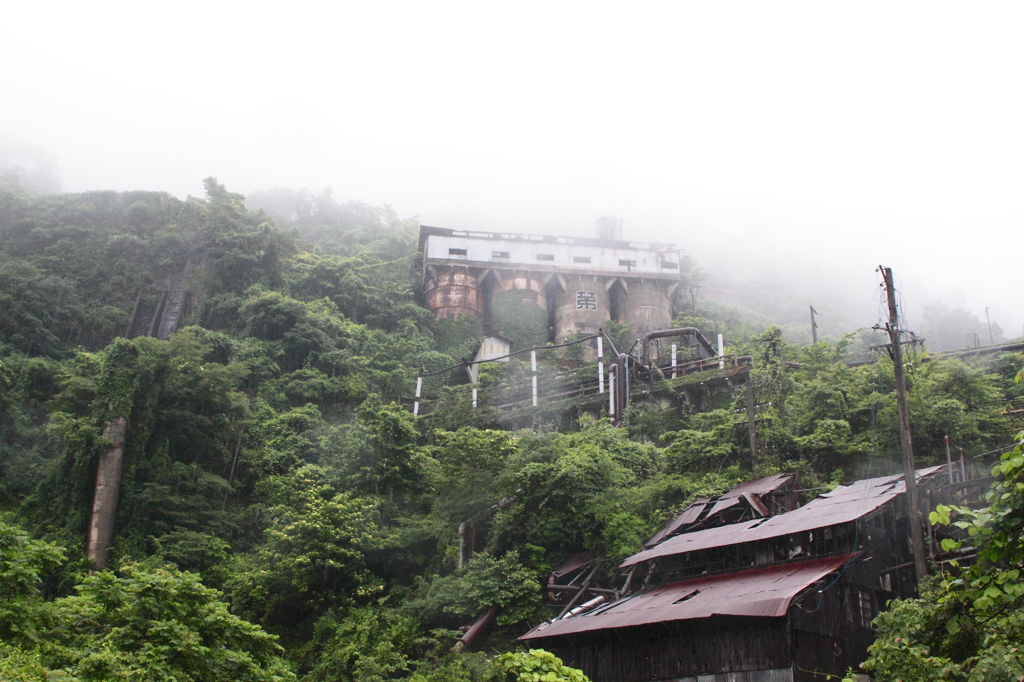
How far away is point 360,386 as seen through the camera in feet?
115

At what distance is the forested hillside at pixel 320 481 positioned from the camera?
15016 mm

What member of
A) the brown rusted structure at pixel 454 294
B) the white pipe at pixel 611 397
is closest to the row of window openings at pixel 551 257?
the brown rusted structure at pixel 454 294

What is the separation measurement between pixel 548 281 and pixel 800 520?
99.4 ft

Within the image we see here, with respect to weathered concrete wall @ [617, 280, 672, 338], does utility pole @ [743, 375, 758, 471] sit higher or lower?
lower

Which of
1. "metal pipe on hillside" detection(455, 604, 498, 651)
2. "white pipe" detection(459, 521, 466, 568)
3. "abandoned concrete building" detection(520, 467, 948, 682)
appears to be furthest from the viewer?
"white pipe" detection(459, 521, 466, 568)

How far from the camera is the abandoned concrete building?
15.3 metres

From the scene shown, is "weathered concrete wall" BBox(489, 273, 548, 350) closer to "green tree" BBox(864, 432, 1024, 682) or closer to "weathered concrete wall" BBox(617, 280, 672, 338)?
"weathered concrete wall" BBox(617, 280, 672, 338)

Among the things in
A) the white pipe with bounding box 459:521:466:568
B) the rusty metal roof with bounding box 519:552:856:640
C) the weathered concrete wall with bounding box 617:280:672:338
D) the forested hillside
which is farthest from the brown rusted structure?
the rusty metal roof with bounding box 519:552:856:640

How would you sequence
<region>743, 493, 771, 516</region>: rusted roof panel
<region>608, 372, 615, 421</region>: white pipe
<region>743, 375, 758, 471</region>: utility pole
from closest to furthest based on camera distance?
<region>743, 493, 771, 516</region>: rusted roof panel
<region>743, 375, 758, 471</region>: utility pole
<region>608, 372, 615, 421</region>: white pipe

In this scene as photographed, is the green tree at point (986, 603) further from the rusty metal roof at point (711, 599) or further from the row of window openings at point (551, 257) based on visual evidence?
the row of window openings at point (551, 257)

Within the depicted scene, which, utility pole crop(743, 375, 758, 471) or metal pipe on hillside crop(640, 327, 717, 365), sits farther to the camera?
metal pipe on hillside crop(640, 327, 717, 365)

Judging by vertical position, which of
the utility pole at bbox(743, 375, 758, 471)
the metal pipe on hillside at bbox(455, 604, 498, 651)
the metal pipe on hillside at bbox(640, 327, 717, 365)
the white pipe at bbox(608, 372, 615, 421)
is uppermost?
the metal pipe on hillside at bbox(640, 327, 717, 365)

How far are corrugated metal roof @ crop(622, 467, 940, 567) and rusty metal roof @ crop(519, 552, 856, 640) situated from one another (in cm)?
Result: 72

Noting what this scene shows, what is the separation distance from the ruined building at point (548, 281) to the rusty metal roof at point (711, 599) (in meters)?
26.7
